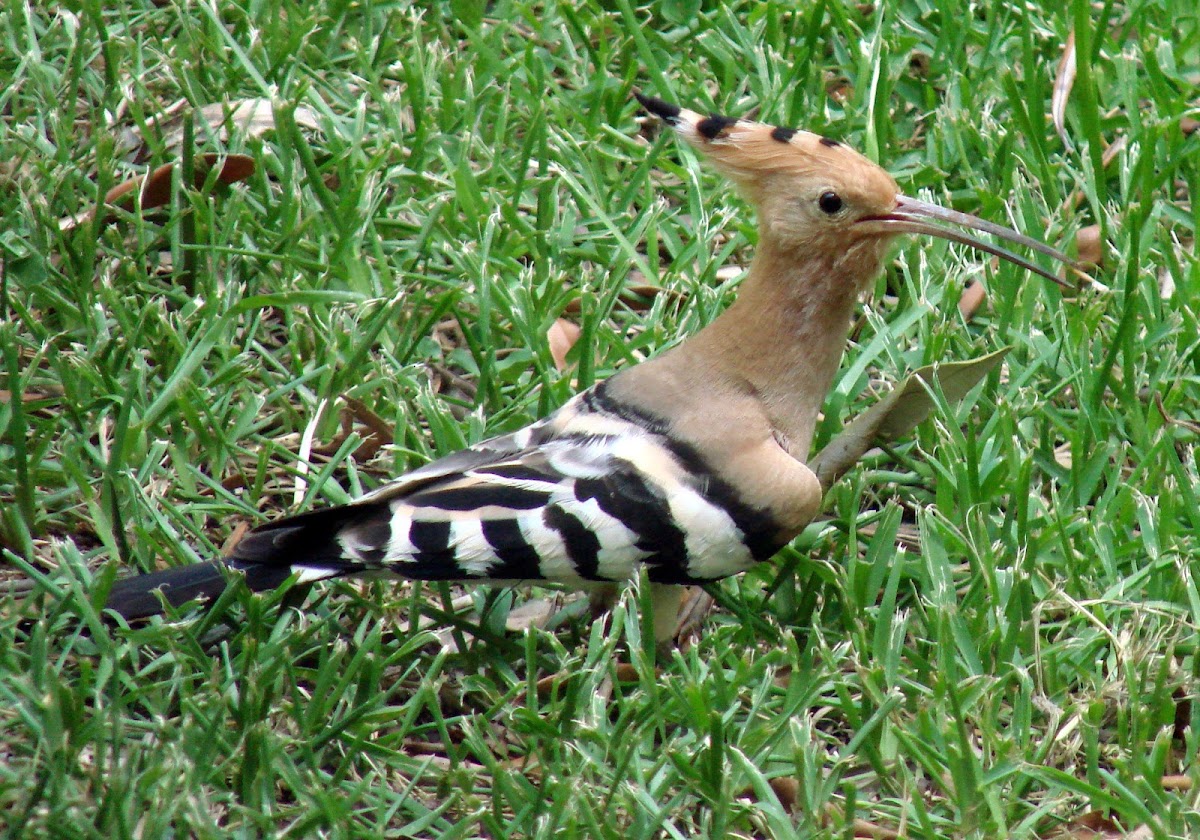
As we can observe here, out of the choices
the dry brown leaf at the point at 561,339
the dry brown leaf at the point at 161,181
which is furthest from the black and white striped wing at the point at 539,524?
the dry brown leaf at the point at 161,181

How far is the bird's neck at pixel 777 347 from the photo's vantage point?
9.16ft

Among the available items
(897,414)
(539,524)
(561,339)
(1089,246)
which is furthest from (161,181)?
(1089,246)

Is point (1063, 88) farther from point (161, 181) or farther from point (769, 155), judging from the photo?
point (161, 181)

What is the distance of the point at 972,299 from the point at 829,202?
96 centimetres

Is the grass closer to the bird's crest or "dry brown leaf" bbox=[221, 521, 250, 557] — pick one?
"dry brown leaf" bbox=[221, 521, 250, 557]

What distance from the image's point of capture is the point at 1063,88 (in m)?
3.93

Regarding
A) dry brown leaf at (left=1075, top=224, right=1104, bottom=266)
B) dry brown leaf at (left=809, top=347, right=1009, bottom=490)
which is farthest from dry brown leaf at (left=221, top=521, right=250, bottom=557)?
dry brown leaf at (left=1075, top=224, right=1104, bottom=266)

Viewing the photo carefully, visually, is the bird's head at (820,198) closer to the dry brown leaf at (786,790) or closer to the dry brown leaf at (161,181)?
the dry brown leaf at (786,790)

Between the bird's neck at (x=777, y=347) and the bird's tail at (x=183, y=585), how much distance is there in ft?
2.47

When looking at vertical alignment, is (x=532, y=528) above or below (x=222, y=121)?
below

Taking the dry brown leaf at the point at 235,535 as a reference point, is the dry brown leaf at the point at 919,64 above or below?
above


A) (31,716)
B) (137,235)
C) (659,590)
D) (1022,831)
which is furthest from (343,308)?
(1022,831)

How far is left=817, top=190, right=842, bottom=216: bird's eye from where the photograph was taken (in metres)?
2.73

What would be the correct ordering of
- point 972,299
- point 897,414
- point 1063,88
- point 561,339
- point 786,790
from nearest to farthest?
point 786,790 < point 897,414 < point 561,339 < point 972,299 < point 1063,88
